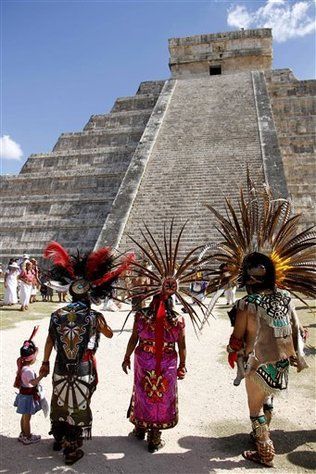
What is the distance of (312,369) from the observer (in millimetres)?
5293

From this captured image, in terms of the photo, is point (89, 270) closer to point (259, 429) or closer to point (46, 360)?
point (46, 360)

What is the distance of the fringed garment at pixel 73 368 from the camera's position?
326 cm

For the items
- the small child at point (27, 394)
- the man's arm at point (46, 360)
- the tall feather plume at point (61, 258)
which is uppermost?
the tall feather plume at point (61, 258)

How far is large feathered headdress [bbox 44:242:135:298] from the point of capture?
3525mm

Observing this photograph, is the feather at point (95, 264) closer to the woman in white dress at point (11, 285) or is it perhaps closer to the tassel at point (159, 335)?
the tassel at point (159, 335)

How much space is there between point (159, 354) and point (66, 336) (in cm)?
76

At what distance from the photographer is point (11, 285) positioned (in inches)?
424

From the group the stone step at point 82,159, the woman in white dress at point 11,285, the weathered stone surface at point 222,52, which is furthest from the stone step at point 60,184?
the weathered stone surface at point 222,52

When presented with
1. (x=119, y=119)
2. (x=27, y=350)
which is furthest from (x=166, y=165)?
(x=27, y=350)

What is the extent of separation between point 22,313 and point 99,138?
13.0 m

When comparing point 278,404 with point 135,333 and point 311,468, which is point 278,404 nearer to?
point 311,468

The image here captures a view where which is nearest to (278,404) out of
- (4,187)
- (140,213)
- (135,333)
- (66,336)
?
(135,333)

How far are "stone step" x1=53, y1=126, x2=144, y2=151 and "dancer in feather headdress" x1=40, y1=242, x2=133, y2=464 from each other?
55.5 feet

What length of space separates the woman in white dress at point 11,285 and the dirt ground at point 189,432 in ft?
17.6
